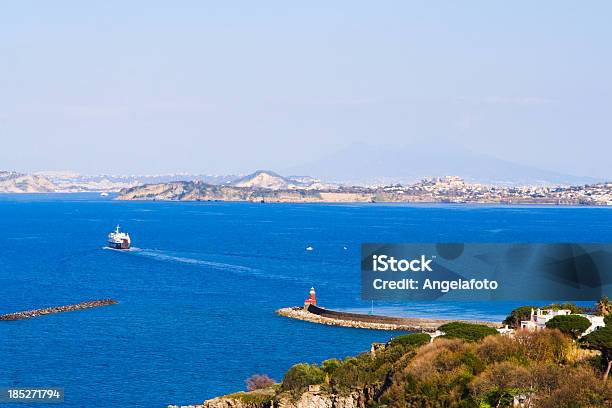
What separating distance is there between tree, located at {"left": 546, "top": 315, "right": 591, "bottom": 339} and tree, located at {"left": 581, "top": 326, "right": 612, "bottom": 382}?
2.32 feet

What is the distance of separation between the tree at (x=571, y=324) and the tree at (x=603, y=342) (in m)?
0.71

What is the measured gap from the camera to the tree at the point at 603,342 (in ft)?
62.3

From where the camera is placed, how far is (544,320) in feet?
77.3

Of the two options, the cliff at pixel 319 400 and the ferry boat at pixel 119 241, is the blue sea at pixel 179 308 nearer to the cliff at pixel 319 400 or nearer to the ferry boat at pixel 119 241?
the ferry boat at pixel 119 241

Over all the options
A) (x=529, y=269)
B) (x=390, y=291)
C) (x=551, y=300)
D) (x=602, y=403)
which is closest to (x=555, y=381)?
(x=602, y=403)

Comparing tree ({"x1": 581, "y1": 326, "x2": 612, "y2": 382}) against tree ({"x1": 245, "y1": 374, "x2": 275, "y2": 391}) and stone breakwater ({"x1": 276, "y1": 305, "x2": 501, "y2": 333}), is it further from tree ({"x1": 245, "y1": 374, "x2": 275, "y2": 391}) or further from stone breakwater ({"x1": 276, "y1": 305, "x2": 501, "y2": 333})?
stone breakwater ({"x1": 276, "y1": 305, "x2": 501, "y2": 333})

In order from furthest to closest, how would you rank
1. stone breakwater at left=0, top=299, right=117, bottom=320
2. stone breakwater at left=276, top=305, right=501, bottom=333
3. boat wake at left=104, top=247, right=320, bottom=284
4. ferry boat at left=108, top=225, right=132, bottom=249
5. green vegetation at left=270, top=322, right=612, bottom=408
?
ferry boat at left=108, top=225, right=132, bottom=249 → boat wake at left=104, top=247, right=320, bottom=284 → stone breakwater at left=0, top=299, right=117, bottom=320 → stone breakwater at left=276, top=305, right=501, bottom=333 → green vegetation at left=270, top=322, right=612, bottom=408

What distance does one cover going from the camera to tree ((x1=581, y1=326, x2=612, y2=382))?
1898cm

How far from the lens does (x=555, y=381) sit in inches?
683

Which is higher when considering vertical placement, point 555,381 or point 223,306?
point 555,381

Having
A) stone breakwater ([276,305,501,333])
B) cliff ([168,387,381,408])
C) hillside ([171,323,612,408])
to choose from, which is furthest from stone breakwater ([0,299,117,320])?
cliff ([168,387,381,408])

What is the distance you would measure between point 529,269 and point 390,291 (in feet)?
39.9

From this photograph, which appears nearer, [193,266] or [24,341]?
[24,341]

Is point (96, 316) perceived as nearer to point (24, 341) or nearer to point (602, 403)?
point (24, 341)
